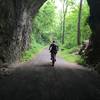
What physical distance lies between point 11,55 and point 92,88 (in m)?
10.4

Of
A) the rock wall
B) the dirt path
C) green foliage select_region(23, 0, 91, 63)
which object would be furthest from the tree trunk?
green foliage select_region(23, 0, 91, 63)

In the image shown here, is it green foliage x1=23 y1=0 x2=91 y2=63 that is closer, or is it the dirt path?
the dirt path

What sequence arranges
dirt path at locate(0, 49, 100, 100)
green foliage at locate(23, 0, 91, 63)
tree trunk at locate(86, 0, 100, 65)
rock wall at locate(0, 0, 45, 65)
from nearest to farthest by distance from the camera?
1. dirt path at locate(0, 49, 100, 100)
2. rock wall at locate(0, 0, 45, 65)
3. tree trunk at locate(86, 0, 100, 65)
4. green foliage at locate(23, 0, 91, 63)

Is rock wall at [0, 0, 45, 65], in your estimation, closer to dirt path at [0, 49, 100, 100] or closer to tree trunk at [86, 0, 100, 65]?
dirt path at [0, 49, 100, 100]

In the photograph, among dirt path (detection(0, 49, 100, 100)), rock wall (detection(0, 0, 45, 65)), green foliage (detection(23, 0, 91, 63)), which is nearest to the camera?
dirt path (detection(0, 49, 100, 100))

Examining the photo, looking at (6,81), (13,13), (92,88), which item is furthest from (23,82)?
(13,13)

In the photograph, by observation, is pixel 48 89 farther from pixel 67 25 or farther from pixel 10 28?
pixel 67 25

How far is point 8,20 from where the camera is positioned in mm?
20016

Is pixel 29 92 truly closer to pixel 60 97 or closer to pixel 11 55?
pixel 60 97

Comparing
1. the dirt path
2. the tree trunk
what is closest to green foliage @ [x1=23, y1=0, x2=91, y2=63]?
the tree trunk

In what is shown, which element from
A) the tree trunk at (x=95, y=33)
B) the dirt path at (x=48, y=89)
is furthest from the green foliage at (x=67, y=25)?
the dirt path at (x=48, y=89)

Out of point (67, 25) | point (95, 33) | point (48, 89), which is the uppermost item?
point (67, 25)

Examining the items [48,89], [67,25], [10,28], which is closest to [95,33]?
[10,28]

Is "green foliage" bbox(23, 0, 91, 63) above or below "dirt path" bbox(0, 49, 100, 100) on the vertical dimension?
above
